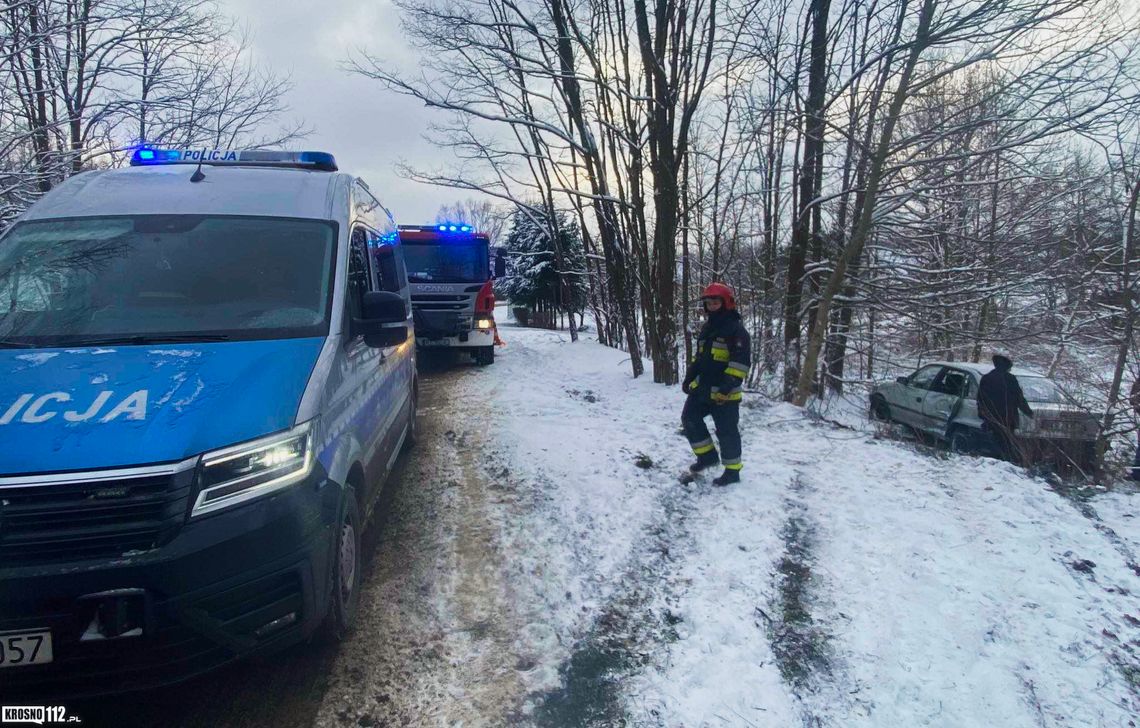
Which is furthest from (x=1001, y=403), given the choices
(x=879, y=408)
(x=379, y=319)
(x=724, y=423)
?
(x=379, y=319)

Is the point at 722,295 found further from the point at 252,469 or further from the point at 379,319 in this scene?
the point at 252,469

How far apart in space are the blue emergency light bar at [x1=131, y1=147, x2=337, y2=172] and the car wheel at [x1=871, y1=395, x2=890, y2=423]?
1138 cm

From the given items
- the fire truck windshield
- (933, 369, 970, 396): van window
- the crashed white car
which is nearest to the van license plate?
the crashed white car

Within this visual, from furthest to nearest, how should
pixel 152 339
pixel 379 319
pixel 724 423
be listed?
pixel 724 423 → pixel 379 319 → pixel 152 339

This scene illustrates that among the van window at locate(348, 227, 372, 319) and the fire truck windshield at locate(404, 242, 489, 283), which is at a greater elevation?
the fire truck windshield at locate(404, 242, 489, 283)

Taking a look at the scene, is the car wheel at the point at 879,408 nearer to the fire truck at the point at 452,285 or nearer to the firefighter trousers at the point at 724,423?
the fire truck at the point at 452,285

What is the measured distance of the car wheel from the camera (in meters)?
12.6

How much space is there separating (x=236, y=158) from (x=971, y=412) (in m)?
10.3

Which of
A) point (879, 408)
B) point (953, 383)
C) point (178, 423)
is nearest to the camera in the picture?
point (178, 423)

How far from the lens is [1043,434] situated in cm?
784

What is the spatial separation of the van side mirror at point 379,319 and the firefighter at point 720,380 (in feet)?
9.48

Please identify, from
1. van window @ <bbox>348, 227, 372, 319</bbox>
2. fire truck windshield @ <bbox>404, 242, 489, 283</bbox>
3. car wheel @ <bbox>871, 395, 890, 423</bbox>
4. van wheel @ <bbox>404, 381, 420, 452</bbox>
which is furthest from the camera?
fire truck windshield @ <bbox>404, 242, 489, 283</bbox>

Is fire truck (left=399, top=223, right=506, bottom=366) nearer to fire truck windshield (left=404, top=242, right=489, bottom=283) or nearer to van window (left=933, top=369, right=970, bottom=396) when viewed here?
fire truck windshield (left=404, top=242, right=489, bottom=283)

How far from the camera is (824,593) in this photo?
12.9 feet
